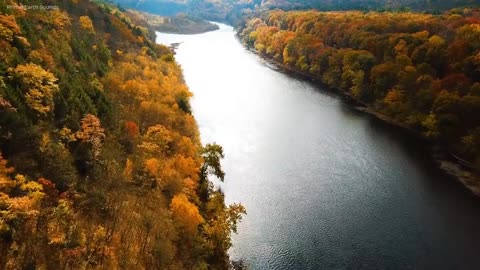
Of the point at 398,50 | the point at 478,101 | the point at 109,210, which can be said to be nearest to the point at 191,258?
the point at 109,210

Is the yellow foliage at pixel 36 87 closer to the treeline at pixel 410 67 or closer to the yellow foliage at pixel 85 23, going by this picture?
the yellow foliage at pixel 85 23

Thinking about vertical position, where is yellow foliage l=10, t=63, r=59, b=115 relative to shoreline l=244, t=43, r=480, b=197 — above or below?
above

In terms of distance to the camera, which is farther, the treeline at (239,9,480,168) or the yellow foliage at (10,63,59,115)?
the treeline at (239,9,480,168)

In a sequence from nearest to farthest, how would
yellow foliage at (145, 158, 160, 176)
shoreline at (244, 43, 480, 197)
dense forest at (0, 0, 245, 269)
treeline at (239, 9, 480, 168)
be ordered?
dense forest at (0, 0, 245, 269)
yellow foliage at (145, 158, 160, 176)
shoreline at (244, 43, 480, 197)
treeline at (239, 9, 480, 168)

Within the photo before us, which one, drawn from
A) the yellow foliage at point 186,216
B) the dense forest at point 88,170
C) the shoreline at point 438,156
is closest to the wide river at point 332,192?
the shoreline at point 438,156

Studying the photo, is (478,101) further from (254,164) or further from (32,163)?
(32,163)

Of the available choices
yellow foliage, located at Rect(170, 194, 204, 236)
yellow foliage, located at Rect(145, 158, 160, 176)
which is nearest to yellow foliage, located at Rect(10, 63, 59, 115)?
yellow foliage, located at Rect(145, 158, 160, 176)

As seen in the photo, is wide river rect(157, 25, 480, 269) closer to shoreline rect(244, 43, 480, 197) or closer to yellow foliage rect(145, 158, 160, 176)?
shoreline rect(244, 43, 480, 197)

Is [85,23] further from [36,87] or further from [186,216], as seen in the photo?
[186,216]
